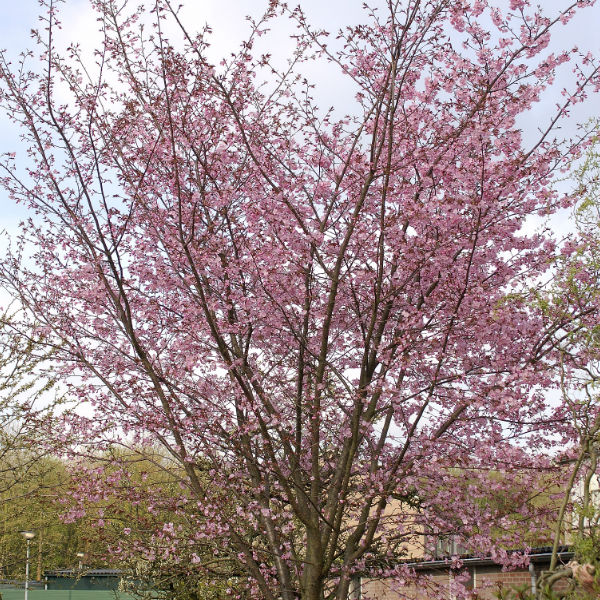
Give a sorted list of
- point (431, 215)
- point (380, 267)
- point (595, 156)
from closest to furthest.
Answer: point (380, 267)
point (431, 215)
point (595, 156)

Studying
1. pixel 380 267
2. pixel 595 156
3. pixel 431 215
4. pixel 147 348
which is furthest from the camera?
pixel 147 348

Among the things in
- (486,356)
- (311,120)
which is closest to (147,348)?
(311,120)

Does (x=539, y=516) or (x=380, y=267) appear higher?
(x=380, y=267)

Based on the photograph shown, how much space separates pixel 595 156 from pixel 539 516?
14.4 ft

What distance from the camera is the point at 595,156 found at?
8.78 metres

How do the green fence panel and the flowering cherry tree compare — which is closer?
the flowering cherry tree

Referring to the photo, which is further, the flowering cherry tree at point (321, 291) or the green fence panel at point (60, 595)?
the green fence panel at point (60, 595)

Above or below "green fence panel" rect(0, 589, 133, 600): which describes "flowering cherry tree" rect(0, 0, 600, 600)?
above

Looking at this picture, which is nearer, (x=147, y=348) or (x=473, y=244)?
(x=473, y=244)

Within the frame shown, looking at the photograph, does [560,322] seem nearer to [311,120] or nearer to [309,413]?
[309,413]

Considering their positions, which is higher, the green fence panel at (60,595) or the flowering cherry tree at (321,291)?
the flowering cherry tree at (321,291)

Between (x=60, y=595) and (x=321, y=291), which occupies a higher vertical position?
(x=321, y=291)

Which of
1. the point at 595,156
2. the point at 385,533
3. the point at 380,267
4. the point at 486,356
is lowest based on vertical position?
the point at 385,533

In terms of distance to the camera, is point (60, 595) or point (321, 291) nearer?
point (321, 291)
